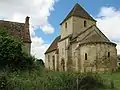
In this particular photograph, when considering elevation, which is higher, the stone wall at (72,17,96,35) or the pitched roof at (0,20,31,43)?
the stone wall at (72,17,96,35)

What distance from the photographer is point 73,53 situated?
55406mm

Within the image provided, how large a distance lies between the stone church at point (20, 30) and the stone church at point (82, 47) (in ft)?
42.8

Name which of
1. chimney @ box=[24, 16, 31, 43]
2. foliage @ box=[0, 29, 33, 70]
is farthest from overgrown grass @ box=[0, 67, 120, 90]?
chimney @ box=[24, 16, 31, 43]

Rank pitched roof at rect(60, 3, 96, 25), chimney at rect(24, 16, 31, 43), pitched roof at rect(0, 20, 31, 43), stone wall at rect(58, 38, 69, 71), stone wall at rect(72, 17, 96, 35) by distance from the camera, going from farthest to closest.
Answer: pitched roof at rect(60, 3, 96, 25) → stone wall at rect(72, 17, 96, 35) → stone wall at rect(58, 38, 69, 71) → pitched roof at rect(0, 20, 31, 43) → chimney at rect(24, 16, 31, 43)

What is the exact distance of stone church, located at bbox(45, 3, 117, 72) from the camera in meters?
50.8

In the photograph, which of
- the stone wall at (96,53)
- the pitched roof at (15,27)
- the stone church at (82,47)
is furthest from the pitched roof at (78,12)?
the pitched roof at (15,27)

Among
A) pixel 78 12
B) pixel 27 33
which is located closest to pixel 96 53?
pixel 78 12

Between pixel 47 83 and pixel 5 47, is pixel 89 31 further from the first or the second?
pixel 47 83

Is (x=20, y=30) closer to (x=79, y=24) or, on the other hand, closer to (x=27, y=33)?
(x=27, y=33)

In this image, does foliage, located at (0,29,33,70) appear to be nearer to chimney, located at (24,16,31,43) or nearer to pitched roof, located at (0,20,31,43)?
chimney, located at (24,16,31,43)

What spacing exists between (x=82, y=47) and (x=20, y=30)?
55.7 feet

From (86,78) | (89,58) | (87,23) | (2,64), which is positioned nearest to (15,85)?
(86,78)

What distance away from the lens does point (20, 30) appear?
38.8m

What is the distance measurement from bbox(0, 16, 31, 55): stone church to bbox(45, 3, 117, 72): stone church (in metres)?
13.0
